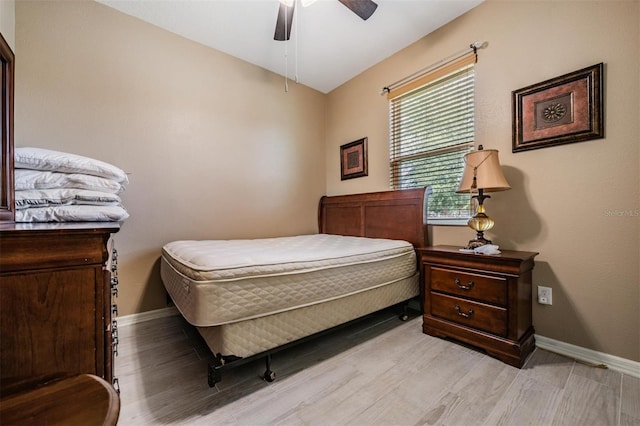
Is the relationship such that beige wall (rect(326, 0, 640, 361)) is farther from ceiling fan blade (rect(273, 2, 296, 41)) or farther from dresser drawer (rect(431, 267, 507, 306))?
ceiling fan blade (rect(273, 2, 296, 41))

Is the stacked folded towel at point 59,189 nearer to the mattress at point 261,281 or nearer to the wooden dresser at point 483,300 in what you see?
the mattress at point 261,281

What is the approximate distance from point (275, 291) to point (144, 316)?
1642 millimetres

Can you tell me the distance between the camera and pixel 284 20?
1913 millimetres

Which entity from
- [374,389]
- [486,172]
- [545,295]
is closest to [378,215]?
[486,172]

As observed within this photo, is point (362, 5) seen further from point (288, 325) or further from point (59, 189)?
point (59, 189)

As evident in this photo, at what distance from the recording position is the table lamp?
175 centimetres

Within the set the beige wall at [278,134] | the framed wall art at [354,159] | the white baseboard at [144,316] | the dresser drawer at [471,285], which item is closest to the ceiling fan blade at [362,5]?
the beige wall at [278,134]

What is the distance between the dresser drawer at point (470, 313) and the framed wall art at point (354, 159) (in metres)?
1.68

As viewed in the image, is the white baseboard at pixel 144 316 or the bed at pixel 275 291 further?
the white baseboard at pixel 144 316

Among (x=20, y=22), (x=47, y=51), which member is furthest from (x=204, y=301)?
(x=20, y=22)

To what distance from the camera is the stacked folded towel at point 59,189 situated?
1.48 m

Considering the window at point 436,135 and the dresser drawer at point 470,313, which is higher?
the window at point 436,135

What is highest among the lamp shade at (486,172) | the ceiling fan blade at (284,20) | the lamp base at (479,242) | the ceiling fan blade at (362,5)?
the ceiling fan blade at (284,20)

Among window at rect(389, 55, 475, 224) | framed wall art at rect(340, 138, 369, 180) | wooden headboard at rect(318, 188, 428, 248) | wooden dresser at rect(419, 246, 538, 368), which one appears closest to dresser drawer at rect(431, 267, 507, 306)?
wooden dresser at rect(419, 246, 538, 368)
